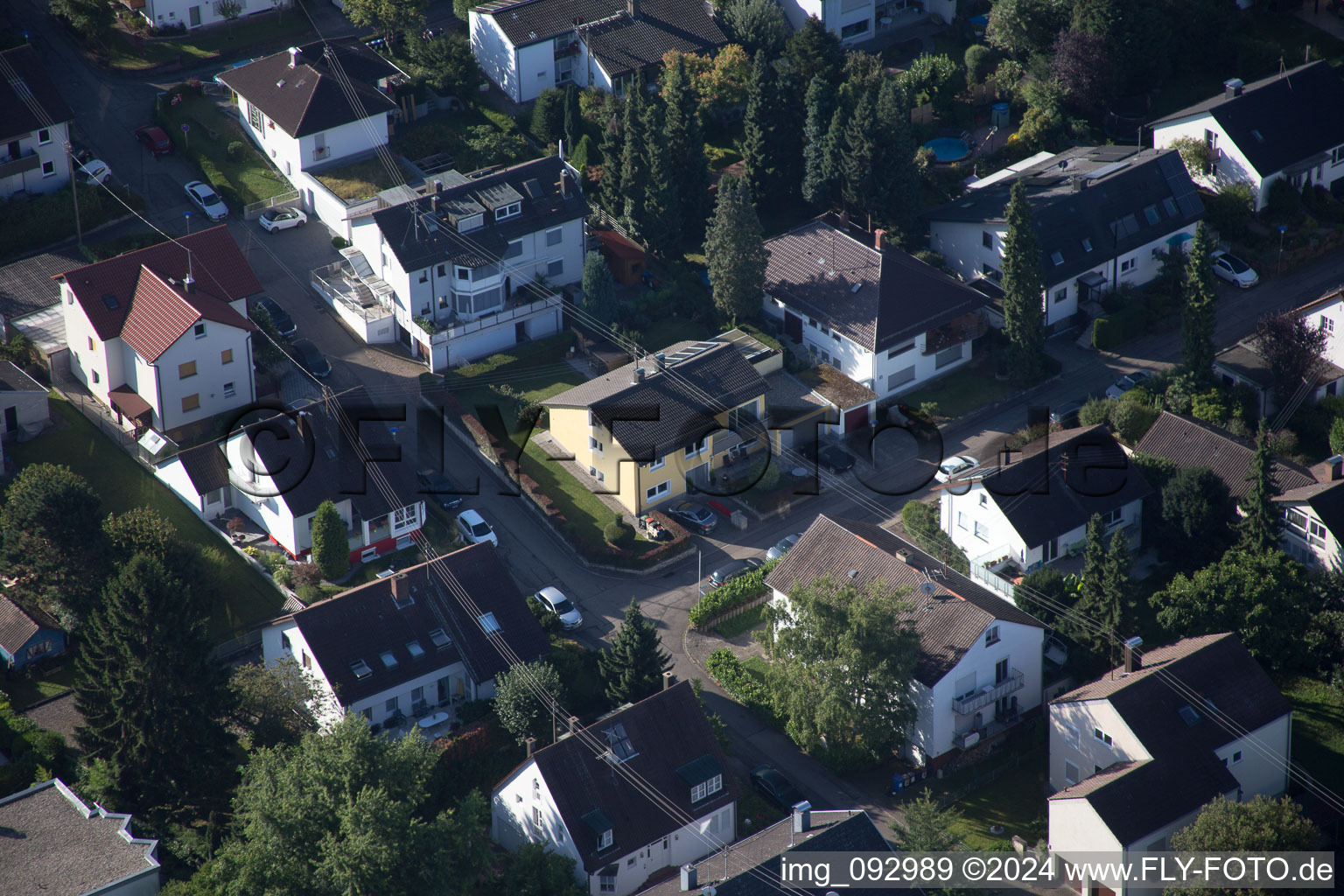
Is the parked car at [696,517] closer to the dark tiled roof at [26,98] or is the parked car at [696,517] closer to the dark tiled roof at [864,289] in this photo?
the dark tiled roof at [864,289]

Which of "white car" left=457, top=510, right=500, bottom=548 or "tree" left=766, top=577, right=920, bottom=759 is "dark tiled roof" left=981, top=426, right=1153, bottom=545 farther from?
"white car" left=457, top=510, right=500, bottom=548

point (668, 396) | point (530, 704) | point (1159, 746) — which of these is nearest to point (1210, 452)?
point (1159, 746)

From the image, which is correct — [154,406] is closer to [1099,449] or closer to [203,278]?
[203,278]

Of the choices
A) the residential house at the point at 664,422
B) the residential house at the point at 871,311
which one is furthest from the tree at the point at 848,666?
the residential house at the point at 871,311

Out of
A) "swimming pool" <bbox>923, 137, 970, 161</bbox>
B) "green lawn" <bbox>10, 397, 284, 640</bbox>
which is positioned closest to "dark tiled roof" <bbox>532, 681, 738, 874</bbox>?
"green lawn" <bbox>10, 397, 284, 640</bbox>

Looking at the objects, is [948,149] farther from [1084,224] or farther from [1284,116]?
[1284,116]
